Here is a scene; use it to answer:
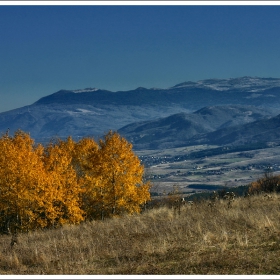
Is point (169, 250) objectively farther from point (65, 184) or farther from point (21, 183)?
point (65, 184)

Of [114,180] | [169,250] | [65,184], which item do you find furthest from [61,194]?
[169,250]

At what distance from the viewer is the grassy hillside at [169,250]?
1444 centimetres

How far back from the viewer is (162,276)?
13109 millimetres

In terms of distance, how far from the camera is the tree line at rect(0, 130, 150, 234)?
4212 cm

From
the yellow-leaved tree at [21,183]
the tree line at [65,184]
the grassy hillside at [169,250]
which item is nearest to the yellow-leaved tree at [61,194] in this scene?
the tree line at [65,184]

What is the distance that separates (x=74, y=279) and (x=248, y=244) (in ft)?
21.2

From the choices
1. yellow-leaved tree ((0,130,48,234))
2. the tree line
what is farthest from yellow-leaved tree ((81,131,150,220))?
yellow-leaved tree ((0,130,48,234))

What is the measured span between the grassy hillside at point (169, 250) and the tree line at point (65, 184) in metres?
20.9

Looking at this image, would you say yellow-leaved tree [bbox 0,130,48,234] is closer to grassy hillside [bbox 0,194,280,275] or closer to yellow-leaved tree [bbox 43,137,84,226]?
yellow-leaved tree [bbox 43,137,84,226]

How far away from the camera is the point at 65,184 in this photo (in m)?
45.2

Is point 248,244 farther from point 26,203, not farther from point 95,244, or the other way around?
point 26,203

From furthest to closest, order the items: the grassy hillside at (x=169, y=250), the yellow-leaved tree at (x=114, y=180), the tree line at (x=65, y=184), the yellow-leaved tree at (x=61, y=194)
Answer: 1. the yellow-leaved tree at (x=114, y=180)
2. the yellow-leaved tree at (x=61, y=194)
3. the tree line at (x=65, y=184)
4. the grassy hillside at (x=169, y=250)

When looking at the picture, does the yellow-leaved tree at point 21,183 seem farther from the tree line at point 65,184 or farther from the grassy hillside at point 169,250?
the grassy hillside at point 169,250

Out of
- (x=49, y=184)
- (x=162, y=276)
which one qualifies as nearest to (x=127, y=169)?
(x=49, y=184)
